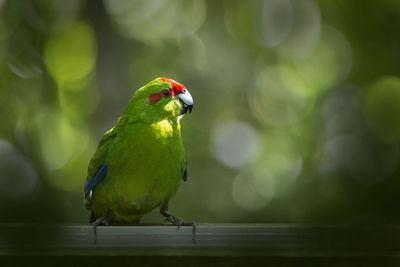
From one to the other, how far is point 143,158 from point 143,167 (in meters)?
0.04

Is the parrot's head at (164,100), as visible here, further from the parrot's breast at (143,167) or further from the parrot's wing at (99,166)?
the parrot's wing at (99,166)

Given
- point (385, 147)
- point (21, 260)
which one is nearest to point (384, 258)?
point (21, 260)

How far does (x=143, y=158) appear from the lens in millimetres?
2455

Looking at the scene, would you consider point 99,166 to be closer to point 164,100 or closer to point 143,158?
point 143,158

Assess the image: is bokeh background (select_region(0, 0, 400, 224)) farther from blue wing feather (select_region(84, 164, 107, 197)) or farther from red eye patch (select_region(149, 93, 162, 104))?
red eye patch (select_region(149, 93, 162, 104))

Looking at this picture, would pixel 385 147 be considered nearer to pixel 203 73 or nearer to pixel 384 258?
pixel 203 73

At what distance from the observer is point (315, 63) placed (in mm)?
6363

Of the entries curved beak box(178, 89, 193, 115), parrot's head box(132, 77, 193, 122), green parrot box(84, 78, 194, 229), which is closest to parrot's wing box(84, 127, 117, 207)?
green parrot box(84, 78, 194, 229)

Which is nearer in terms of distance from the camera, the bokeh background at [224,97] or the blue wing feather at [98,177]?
the blue wing feather at [98,177]

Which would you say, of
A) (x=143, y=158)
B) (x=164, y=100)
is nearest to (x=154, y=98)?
(x=164, y=100)

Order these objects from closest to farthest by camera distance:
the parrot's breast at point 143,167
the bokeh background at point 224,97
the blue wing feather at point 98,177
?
the parrot's breast at point 143,167 → the blue wing feather at point 98,177 → the bokeh background at point 224,97

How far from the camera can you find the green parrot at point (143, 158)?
2473mm

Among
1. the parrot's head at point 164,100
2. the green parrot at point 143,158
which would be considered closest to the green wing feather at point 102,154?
the green parrot at point 143,158

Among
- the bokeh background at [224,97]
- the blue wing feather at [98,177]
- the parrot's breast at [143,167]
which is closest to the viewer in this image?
the parrot's breast at [143,167]
